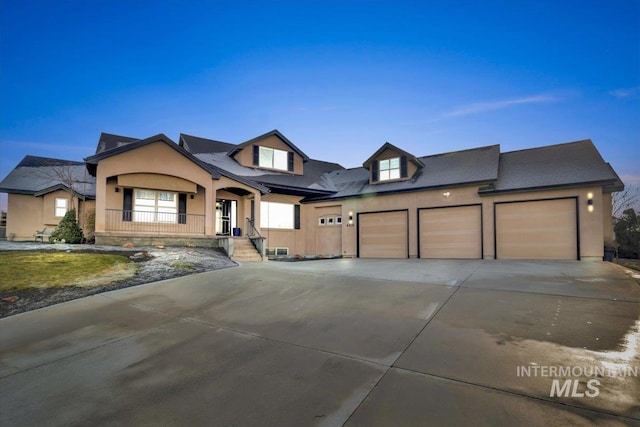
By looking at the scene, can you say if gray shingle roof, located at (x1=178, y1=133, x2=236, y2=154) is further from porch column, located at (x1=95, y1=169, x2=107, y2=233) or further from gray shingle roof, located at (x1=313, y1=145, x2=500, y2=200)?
gray shingle roof, located at (x1=313, y1=145, x2=500, y2=200)

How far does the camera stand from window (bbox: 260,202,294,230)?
62.4 ft


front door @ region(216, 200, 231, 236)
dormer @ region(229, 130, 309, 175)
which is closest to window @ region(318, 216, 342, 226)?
dormer @ region(229, 130, 309, 175)

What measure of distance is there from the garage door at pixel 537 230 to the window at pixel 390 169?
5.83 m

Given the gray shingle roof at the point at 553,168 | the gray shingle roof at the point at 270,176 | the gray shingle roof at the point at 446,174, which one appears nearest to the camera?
the gray shingle roof at the point at 553,168

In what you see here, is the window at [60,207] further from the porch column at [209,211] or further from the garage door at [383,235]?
the garage door at [383,235]

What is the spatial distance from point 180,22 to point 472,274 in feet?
63.5

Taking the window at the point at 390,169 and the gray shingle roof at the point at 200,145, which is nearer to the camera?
the window at the point at 390,169

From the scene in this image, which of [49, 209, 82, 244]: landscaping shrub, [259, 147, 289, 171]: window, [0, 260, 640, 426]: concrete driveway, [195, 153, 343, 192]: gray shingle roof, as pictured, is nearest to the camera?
[0, 260, 640, 426]: concrete driveway

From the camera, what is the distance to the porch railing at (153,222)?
15406mm

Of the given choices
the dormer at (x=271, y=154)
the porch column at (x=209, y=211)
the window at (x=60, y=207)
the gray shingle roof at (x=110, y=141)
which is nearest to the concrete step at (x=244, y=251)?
the porch column at (x=209, y=211)

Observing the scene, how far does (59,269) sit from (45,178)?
14.3 metres

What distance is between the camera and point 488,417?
2664 mm

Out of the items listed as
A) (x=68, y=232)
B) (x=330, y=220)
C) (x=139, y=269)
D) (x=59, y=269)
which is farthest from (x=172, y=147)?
(x=330, y=220)

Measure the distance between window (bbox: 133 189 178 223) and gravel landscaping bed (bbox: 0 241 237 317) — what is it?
11.5 feet
